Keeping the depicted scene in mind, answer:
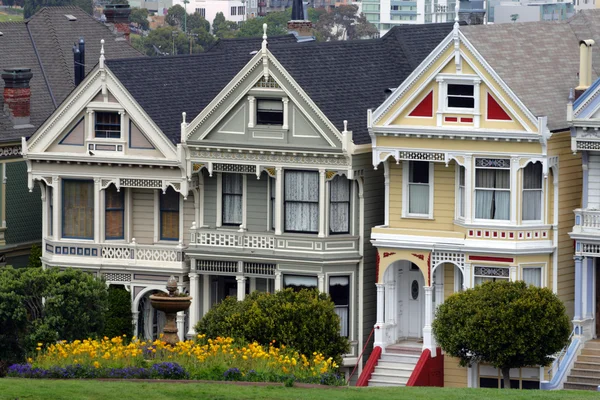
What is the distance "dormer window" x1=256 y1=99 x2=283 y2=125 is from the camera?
201 feet

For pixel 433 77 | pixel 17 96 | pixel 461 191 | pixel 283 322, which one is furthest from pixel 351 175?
pixel 17 96

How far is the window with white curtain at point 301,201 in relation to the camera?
201ft

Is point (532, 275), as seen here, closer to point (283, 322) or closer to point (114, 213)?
point (283, 322)

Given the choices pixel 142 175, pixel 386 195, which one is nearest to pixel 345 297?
pixel 386 195

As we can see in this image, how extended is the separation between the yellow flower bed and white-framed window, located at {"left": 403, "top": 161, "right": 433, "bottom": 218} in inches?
318

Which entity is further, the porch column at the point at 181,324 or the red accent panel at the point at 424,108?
the porch column at the point at 181,324

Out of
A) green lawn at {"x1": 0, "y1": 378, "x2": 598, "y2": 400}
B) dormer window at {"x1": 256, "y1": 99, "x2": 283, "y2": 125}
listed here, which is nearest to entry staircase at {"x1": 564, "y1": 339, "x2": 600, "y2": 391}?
green lawn at {"x1": 0, "y1": 378, "x2": 598, "y2": 400}

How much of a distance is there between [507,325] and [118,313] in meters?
13.6

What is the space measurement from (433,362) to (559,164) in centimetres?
663

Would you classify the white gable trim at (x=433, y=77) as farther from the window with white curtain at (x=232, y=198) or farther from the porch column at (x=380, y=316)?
the window with white curtain at (x=232, y=198)

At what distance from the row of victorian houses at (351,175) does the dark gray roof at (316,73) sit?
77 mm

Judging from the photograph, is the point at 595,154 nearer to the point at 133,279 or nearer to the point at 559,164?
the point at 559,164

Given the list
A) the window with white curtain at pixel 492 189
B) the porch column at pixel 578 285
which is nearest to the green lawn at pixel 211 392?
the porch column at pixel 578 285

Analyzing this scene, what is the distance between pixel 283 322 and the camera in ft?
190
